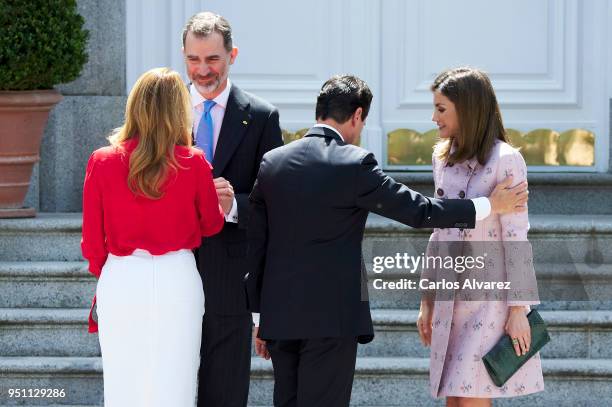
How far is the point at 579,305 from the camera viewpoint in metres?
6.27

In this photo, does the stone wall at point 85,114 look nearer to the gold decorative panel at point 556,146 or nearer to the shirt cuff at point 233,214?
the gold decorative panel at point 556,146

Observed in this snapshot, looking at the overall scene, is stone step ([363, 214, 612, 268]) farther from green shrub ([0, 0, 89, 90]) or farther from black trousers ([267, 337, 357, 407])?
black trousers ([267, 337, 357, 407])

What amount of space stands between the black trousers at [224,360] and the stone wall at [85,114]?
272 cm

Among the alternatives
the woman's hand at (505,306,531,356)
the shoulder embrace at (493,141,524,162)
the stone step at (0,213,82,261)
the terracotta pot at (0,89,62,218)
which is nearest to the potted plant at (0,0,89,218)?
the terracotta pot at (0,89,62,218)

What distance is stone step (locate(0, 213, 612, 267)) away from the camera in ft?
21.2

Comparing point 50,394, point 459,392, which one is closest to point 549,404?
point 459,392

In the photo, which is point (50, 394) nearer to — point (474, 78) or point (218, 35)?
point (218, 35)

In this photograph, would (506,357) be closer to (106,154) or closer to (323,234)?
(323,234)

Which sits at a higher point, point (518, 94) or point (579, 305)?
point (518, 94)

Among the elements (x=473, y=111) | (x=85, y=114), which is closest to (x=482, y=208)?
(x=473, y=111)

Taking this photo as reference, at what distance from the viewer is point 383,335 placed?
614 centimetres

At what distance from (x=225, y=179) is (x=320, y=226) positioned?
24.9 inches

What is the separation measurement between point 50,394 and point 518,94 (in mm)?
3081

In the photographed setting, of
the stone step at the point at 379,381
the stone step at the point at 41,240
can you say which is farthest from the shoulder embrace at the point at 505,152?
the stone step at the point at 41,240
